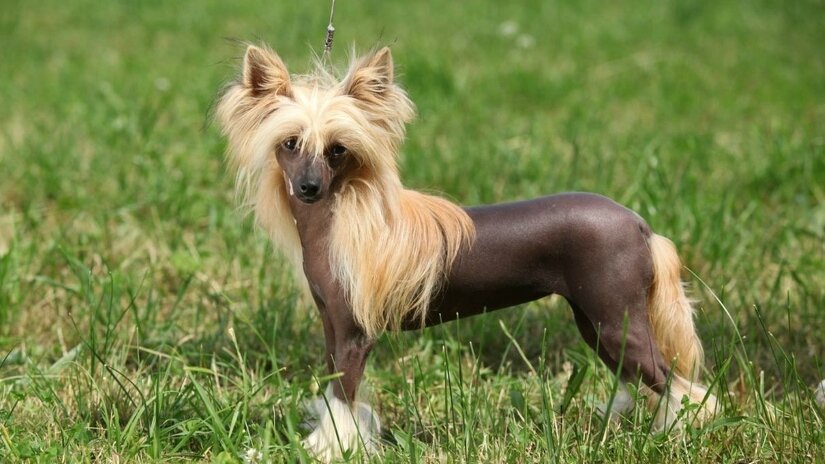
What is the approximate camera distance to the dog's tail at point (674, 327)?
2777 mm

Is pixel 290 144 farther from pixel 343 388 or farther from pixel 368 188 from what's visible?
pixel 343 388

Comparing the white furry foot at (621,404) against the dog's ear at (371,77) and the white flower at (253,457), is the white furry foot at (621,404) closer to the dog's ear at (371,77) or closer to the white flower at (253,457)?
the white flower at (253,457)

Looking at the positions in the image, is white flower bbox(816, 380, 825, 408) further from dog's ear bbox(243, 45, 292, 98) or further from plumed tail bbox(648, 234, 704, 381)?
dog's ear bbox(243, 45, 292, 98)

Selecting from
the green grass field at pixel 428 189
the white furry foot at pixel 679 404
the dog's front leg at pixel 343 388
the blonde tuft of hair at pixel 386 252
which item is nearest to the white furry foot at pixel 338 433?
the dog's front leg at pixel 343 388

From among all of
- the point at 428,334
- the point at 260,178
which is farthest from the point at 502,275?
the point at 428,334

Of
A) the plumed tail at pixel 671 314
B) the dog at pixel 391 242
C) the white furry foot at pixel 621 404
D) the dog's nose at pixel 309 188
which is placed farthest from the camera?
the white furry foot at pixel 621 404

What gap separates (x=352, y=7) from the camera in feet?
30.8

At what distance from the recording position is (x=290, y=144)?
8.66 feet

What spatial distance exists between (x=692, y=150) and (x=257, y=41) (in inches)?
128

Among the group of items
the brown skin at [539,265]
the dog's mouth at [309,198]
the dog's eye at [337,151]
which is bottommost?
the brown skin at [539,265]

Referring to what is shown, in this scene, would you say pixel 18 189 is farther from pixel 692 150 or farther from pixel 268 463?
pixel 692 150

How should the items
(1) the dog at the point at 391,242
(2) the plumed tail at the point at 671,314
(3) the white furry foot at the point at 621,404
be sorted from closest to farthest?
1. (1) the dog at the point at 391,242
2. (2) the plumed tail at the point at 671,314
3. (3) the white furry foot at the point at 621,404

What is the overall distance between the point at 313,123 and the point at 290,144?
0.32 ft

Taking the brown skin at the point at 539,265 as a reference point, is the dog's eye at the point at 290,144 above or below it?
above
